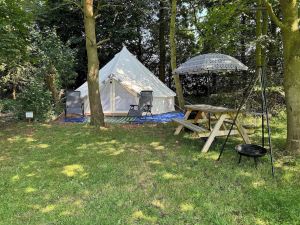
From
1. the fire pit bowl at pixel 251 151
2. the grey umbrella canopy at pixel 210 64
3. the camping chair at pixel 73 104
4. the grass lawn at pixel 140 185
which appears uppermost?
the grey umbrella canopy at pixel 210 64

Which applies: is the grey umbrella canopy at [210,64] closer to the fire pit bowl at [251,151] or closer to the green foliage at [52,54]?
the fire pit bowl at [251,151]

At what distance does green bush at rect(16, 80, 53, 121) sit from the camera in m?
10.7

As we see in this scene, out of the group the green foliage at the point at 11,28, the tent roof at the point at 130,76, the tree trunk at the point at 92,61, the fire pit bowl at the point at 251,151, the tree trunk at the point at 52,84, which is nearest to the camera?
the fire pit bowl at the point at 251,151

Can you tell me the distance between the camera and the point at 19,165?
5.46 m

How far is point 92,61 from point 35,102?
2.98 metres

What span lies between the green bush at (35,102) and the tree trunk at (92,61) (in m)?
2.64

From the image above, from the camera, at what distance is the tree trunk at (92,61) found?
877cm

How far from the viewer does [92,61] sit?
29.0 ft

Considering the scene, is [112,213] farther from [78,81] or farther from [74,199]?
[78,81]

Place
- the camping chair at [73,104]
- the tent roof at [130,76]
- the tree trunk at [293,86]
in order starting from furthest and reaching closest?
1. the tent roof at [130,76]
2. the camping chair at [73,104]
3. the tree trunk at [293,86]

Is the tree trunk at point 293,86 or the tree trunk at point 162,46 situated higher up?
the tree trunk at point 162,46


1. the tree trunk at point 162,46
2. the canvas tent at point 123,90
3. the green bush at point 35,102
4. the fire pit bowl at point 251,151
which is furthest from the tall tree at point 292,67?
the tree trunk at point 162,46

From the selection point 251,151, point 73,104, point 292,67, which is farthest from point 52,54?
point 251,151

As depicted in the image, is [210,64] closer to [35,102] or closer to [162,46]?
[35,102]
